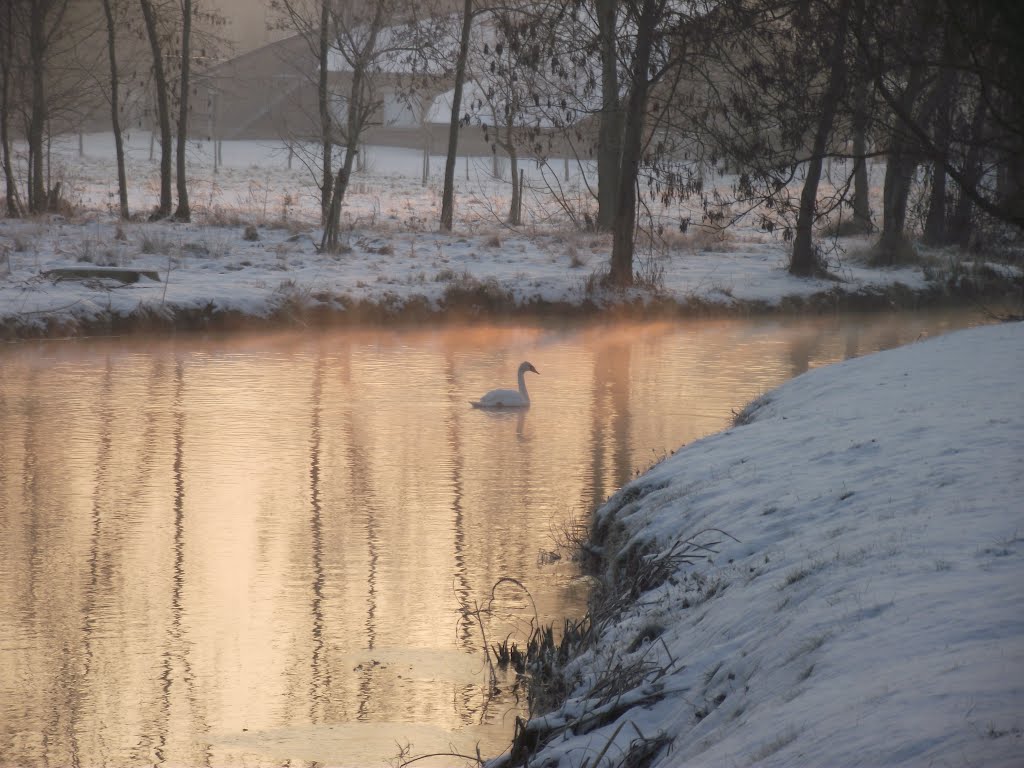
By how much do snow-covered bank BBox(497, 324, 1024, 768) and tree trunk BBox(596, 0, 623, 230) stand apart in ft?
31.7

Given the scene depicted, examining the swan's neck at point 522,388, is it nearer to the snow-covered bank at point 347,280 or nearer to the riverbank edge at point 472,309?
the riverbank edge at point 472,309

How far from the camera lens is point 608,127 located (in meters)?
26.8

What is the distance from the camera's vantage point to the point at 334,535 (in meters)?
8.90

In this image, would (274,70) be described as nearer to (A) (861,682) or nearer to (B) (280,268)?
(B) (280,268)

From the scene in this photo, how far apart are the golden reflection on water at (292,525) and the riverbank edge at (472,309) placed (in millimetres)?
886

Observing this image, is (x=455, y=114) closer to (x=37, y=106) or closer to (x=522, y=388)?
(x=37, y=106)

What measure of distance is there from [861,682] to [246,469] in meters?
7.71

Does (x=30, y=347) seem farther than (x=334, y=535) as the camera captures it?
Yes

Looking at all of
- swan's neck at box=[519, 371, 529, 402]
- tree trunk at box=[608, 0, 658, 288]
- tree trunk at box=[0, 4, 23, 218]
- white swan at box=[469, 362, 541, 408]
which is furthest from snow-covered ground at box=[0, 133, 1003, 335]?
white swan at box=[469, 362, 541, 408]

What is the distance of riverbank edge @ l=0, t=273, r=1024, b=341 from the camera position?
61.5 feet

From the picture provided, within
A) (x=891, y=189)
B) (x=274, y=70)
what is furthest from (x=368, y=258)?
(x=274, y=70)

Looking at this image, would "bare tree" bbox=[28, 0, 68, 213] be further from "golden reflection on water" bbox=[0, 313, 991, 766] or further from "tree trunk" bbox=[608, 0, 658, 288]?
"tree trunk" bbox=[608, 0, 658, 288]

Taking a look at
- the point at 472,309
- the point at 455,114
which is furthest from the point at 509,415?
the point at 455,114

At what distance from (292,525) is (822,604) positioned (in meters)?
5.14
